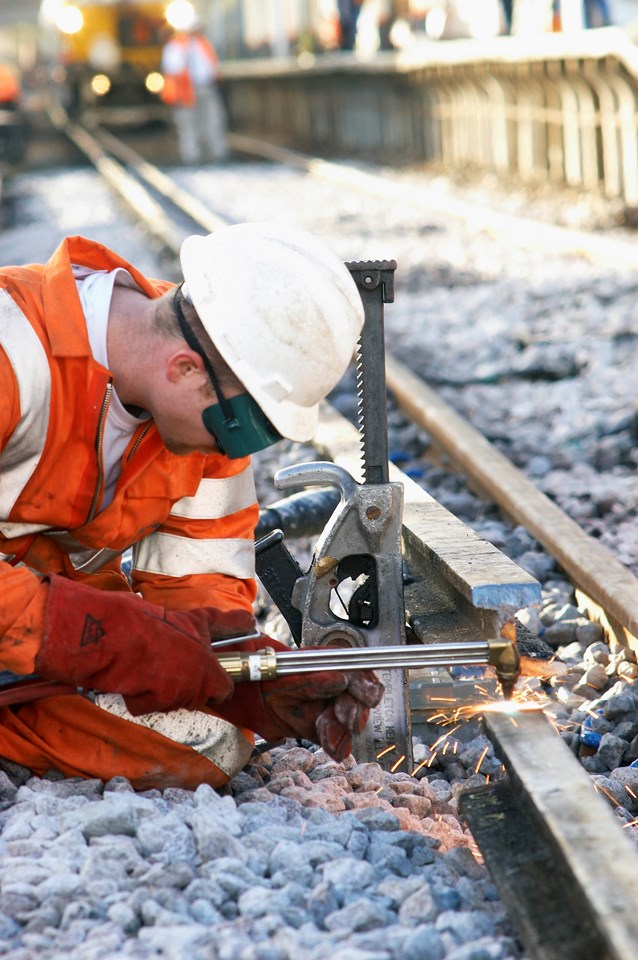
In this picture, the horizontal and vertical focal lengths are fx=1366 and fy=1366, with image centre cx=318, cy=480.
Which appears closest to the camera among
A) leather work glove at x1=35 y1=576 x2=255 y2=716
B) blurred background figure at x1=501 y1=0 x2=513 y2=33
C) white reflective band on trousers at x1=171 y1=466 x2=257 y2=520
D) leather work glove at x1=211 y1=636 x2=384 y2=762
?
leather work glove at x1=35 y1=576 x2=255 y2=716

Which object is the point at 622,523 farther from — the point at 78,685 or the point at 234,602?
the point at 78,685

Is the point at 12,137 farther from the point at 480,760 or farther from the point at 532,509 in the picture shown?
the point at 480,760

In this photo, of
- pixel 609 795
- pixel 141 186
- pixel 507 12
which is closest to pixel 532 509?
pixel 609 795

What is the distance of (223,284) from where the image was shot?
2.86 meters

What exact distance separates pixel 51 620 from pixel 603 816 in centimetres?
111

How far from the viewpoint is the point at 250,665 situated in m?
2.88

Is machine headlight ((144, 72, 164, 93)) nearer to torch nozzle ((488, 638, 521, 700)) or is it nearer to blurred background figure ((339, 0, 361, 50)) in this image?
blurred background figure ((339, 0, 361, 50))

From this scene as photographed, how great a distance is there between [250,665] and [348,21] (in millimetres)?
31093

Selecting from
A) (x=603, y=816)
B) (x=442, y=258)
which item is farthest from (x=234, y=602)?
(x=442, y=258)

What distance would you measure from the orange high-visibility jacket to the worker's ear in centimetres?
13

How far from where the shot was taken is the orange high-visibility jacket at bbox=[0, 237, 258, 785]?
9.22 ft

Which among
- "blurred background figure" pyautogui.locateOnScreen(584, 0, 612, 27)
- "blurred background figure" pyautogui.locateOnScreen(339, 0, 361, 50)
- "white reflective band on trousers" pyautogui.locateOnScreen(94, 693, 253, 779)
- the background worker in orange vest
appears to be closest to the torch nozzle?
"white reflective band on trousers" pyautogui.locateOnScreen(94, 693, 253, 779)

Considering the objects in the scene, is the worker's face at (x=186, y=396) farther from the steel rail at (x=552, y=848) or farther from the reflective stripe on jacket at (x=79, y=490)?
the steel rail at (x=552, y=848)

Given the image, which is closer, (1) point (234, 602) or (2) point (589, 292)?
(1) point (234, 602)
